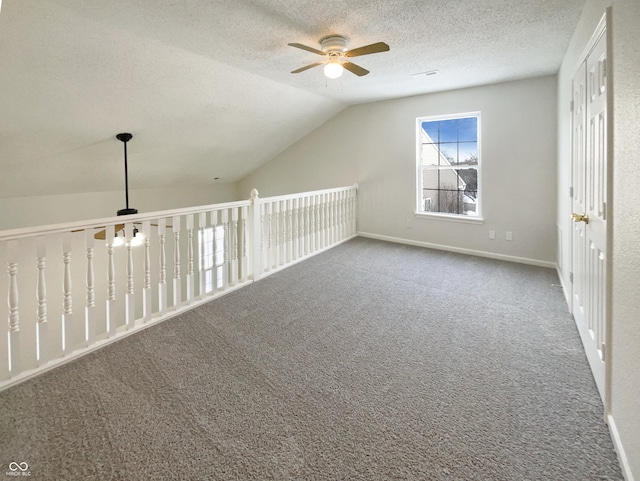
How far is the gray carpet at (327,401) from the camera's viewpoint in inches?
63.1

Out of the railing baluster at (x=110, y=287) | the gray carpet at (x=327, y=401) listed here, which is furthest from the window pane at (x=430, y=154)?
the railing baluster at (x=110, y=287)

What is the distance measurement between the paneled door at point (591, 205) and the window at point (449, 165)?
227 centimetres

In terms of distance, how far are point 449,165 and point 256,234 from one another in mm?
3245

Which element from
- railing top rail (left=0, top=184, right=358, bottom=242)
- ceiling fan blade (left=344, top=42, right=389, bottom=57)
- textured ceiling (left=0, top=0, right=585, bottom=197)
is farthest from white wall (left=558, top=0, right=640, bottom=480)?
railing top rail (left=0, top=184, right=358, bottom=242)

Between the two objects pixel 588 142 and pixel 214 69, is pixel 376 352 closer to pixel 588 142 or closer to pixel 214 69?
pixel 588 142

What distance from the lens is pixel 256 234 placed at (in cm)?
421

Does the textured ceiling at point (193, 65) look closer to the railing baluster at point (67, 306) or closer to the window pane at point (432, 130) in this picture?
the window pane at point (432, 130)

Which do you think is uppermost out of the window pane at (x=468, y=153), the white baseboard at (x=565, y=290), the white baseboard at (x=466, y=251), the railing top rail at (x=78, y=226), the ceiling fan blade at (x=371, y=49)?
the ceiling fan blade at (x=371, y=49)


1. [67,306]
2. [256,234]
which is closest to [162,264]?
[67,306]

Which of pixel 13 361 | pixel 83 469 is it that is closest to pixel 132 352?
pixel 13 361

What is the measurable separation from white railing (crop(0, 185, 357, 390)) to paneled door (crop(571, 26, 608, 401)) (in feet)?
9.65

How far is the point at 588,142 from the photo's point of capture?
2.47 m

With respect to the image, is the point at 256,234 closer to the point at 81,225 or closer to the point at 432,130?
the point at 81,225

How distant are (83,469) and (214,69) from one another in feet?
12.6
